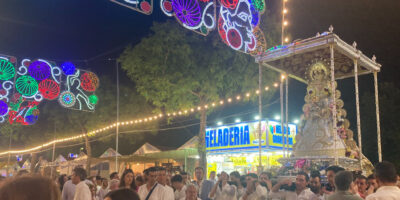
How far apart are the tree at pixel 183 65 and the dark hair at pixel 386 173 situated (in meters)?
12.1

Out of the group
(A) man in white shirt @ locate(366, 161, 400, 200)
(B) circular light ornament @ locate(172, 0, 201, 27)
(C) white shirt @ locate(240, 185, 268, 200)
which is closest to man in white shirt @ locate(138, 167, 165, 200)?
(C) white shirt @ locate(240, 185, 268, 200)

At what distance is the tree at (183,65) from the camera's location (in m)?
16.3

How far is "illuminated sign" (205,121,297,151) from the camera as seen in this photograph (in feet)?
66.1

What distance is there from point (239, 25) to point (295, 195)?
7779 mm

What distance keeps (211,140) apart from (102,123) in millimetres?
9661

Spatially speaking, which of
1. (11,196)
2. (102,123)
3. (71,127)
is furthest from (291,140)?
(11,196)

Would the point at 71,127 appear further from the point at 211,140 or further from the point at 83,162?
the point at 211,140

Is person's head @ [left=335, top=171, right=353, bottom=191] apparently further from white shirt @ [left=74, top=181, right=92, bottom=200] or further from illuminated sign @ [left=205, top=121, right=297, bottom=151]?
illuminated sign @ [left=205, top=121, right=297, bottom=151]

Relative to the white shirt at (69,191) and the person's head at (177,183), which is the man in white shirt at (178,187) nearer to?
the person's head at (177,183)

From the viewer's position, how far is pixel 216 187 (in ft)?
30.3

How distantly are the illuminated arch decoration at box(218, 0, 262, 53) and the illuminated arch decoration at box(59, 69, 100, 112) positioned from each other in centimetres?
810

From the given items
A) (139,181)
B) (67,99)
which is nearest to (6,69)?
(67,99)

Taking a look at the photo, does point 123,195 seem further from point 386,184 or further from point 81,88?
point 81,88

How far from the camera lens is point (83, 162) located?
33.2 meters
